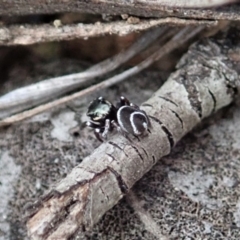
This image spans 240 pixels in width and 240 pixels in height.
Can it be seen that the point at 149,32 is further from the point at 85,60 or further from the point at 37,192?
the point at 37,192

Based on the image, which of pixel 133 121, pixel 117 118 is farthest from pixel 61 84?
pixel 133 121

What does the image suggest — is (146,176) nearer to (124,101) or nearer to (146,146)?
(146,146)

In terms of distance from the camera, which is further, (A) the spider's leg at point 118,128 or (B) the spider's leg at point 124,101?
(B) the spider's leg at point 124,101

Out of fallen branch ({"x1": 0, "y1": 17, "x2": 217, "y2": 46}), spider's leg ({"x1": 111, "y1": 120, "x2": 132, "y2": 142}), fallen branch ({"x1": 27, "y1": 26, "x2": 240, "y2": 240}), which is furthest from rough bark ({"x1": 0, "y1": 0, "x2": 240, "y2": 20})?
spider's leg ({"x1": 111, "y1": 120, "x2": 132, "y2": 142})

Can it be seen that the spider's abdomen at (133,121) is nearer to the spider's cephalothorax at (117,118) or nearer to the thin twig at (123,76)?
the spider's cephalothorax at (117,118)

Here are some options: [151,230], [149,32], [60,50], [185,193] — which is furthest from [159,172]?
[60,50]

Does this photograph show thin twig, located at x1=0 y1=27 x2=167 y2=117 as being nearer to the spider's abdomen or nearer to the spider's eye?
the spider's eye

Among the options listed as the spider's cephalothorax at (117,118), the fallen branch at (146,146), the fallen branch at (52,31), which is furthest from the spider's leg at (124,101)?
the fallen branch at (52,31)
